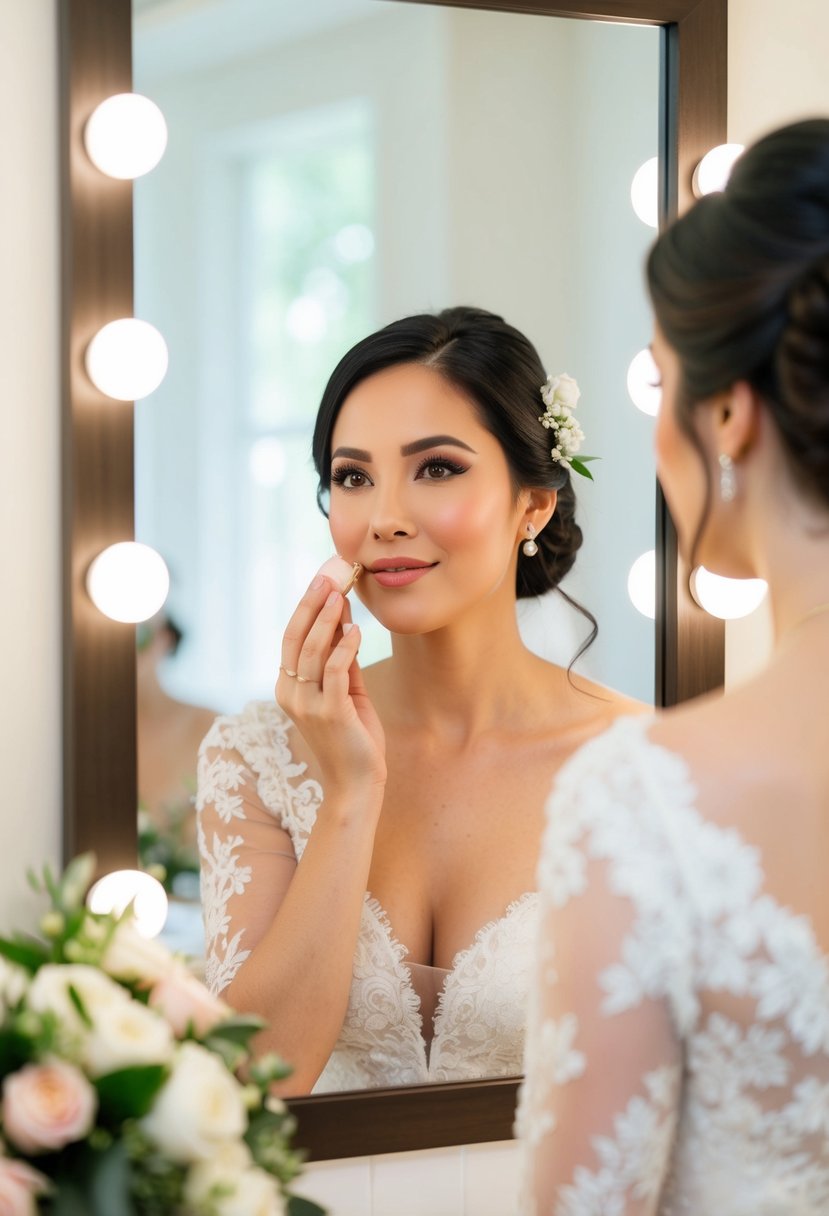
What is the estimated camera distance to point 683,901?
655 mm

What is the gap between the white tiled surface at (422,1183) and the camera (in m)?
1.19

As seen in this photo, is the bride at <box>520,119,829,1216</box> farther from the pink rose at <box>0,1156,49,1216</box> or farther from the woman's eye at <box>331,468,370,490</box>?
the woman's eye at <box>331,468,370,490</box>

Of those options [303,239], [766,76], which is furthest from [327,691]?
[766,76]

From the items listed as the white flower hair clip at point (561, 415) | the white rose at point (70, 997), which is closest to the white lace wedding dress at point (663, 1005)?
the white rose at point (70, 997)

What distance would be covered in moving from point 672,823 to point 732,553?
160 millimetres

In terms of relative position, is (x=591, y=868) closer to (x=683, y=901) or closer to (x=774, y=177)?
(x=683, y=901)

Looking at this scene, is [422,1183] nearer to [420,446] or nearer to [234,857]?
[234,857]

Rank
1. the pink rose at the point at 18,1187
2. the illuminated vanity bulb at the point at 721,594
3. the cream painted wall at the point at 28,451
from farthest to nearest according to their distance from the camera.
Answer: the illuminated vanity bulb at the point at 721,594 → the cream painted wall at the point at 28,451 → the pink rose at the point at 18,1187

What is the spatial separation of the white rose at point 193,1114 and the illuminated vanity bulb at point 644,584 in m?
0.84

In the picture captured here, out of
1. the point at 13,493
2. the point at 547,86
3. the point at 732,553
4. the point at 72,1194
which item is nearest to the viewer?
the point at 72,1194

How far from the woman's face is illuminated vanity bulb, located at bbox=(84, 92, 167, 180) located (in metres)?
0.28

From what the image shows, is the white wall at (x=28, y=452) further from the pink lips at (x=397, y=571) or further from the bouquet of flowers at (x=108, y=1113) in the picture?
the bouquet of flowers at (x=108, y=1113)

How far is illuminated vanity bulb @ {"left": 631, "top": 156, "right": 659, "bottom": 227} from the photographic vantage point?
1.33 m

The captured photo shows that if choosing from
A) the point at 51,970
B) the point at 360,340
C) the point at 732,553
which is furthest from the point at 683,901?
the point at 360,340
